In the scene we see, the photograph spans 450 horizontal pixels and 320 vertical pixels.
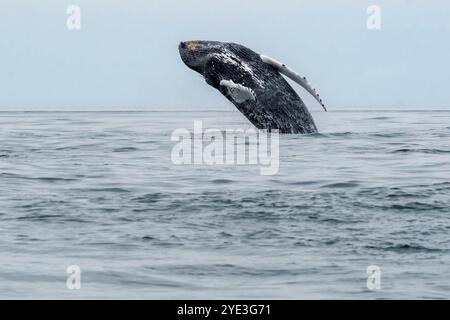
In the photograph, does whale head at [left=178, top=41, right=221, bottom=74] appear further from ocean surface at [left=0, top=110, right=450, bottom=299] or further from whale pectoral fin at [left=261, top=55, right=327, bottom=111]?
ocean surface at [left=0, top=110, right=450, bottom=299]

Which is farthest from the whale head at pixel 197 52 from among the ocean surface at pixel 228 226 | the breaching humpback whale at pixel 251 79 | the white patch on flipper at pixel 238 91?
the ocean surface at pixel 228 226

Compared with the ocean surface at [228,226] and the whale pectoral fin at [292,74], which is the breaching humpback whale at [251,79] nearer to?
the whale pectoral fin at [292,74]

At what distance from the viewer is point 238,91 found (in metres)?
20.6

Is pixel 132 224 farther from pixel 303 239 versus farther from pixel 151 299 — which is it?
pixel 151 299

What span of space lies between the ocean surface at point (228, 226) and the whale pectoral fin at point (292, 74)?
1129mm

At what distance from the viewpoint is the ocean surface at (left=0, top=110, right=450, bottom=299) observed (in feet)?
34.0

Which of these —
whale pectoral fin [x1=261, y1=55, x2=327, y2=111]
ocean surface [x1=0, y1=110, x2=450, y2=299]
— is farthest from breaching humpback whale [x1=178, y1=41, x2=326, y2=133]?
ocean surface [x1=0, y1=110, x2=450, y2=299]

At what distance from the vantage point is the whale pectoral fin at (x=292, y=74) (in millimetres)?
20719

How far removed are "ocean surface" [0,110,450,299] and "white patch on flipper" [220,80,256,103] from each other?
4.41 feet

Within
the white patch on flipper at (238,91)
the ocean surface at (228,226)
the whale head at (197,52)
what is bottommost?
the ocean surface at (228,226)

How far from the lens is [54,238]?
489 inches

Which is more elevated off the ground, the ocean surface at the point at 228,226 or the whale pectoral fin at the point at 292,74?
the whale pectoral fin at the point at 292,74

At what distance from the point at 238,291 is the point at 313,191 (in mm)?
5700

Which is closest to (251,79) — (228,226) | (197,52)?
(197,52)
